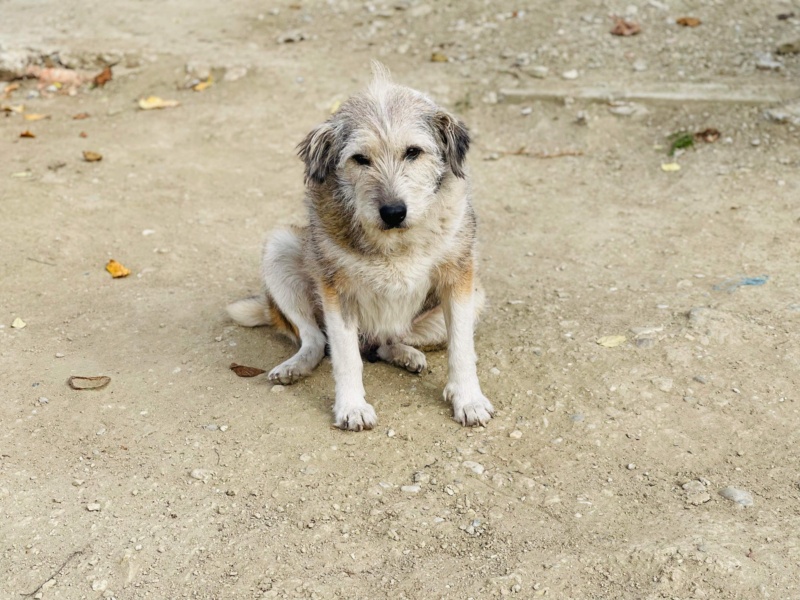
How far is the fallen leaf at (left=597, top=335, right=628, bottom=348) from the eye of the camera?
17.3 ft

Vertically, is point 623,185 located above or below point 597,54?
below

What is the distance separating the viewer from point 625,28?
32.0ft

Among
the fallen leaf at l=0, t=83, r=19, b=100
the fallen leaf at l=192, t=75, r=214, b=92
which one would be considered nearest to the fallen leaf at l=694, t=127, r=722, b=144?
the fallen leaf at l=192, t=75, r=214, b=92

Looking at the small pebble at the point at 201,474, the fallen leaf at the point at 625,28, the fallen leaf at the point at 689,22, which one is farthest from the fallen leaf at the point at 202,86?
the small pebble at the point at 201,474

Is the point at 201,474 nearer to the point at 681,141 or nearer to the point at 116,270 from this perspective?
the point at 116,270

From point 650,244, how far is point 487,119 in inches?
112

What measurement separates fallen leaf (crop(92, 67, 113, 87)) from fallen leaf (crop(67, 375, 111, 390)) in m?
6.19

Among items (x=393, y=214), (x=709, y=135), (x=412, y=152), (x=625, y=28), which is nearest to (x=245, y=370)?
(x=393, y=214)

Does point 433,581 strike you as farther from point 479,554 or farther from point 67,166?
point 67,166

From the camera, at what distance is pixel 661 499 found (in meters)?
4.04

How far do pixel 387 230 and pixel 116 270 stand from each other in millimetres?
3167

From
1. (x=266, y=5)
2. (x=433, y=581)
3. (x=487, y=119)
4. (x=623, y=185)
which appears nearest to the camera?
(x=433, y=581)

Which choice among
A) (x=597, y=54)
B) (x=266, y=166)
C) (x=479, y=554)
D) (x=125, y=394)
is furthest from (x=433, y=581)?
(x=597, y=54)

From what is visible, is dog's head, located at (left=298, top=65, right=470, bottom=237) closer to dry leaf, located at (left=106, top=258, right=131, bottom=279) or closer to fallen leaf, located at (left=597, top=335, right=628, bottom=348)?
fallen leaf, located at (left=597, top=335, right=628, bottom=348)
